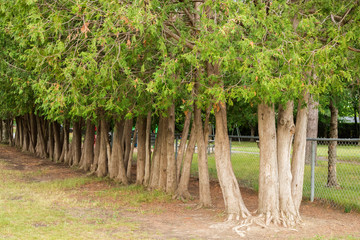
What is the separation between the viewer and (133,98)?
1014 cm

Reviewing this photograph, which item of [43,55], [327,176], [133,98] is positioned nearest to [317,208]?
[327,176]

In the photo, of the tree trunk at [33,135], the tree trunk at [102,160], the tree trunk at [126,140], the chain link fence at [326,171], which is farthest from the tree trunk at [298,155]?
the tree trunk at [33,135]

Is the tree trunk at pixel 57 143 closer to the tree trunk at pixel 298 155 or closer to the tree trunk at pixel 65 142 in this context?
the tree trunk at pixel 65 142

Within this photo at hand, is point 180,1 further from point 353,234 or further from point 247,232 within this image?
point 353,234

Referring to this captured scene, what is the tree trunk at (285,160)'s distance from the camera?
8.97 meters

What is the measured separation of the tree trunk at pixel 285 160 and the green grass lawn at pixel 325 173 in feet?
6.99

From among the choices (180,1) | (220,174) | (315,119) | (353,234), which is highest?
(180,1)

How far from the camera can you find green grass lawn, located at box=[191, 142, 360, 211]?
10773 millimetres

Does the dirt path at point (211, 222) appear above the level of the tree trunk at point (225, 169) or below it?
below

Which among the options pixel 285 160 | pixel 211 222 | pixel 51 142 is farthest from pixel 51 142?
pixel 285 160

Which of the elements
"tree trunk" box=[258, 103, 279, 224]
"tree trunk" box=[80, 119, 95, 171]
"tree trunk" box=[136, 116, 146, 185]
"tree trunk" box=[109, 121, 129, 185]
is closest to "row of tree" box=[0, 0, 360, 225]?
"tree trunk" box=[258, 103, 279, 224]

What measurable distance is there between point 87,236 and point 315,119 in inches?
546

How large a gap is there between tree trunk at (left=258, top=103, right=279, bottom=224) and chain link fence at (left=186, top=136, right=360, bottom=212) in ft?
6.08

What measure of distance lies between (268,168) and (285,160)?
1.56 feet
